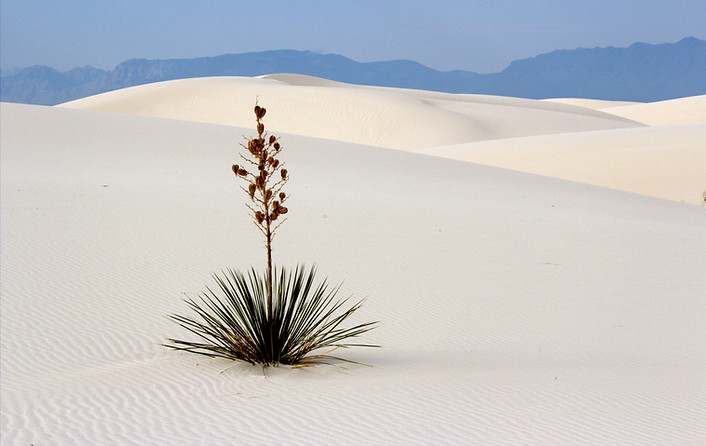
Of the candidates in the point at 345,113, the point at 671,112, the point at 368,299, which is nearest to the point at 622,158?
the point at 368,299

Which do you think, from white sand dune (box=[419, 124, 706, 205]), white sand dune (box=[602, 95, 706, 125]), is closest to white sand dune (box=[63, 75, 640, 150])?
white sand dune (box=[419, 124, 706, 205])

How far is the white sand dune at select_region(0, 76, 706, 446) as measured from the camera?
4.29 metres

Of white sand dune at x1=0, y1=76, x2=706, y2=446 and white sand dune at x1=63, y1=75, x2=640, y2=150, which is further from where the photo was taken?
white sand dune at x1=63, y1=75, x2=640, y2=150

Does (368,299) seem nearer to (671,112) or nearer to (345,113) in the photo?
(345,113)

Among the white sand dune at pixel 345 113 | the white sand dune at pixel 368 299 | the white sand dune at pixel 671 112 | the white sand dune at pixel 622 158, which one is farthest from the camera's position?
the white sand dune at pixel 671 112

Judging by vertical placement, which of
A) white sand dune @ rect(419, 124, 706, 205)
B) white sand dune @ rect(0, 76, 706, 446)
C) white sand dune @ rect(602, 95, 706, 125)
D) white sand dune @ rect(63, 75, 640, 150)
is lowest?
white sand dune @ rect(0, 76, 706, 446)

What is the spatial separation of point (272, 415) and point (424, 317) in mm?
3347

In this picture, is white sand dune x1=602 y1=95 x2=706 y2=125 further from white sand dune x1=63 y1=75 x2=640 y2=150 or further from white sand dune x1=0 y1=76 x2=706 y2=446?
white sand dune x1=0 y1=76 x2=706 y2=446

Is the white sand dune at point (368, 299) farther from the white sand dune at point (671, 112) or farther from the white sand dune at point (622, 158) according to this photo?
the white sand dune at point (671, 112)

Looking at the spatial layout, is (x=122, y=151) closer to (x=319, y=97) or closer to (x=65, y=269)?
(x=65, y=269)

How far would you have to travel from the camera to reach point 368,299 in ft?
26.1

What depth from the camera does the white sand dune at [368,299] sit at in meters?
4.29

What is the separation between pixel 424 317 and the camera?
739cm

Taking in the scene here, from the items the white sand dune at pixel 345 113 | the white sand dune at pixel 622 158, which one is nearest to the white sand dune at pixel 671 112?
the white sand dune at pixel 345 113
